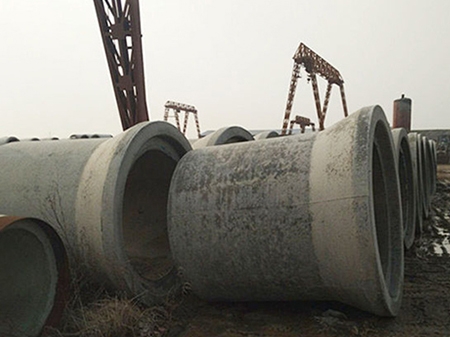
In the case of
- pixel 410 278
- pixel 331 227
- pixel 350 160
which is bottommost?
pixel 410 278

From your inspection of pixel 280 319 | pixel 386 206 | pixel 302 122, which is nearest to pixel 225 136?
pixel 386 206

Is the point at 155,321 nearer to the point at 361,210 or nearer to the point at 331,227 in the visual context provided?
the point at 331,227

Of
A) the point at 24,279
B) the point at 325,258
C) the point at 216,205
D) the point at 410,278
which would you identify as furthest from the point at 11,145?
the point at 410,278

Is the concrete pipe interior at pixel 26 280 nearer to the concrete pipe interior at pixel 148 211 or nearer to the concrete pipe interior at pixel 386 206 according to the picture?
the concrete pipe interior at pixel 148 211

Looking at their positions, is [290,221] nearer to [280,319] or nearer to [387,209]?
Answer: [280,319]

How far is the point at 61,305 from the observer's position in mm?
3148

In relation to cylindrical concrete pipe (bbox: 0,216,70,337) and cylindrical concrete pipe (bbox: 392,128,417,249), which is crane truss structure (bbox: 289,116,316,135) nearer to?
cylindrical concrete pipe (bbox: 392,128,417,249)

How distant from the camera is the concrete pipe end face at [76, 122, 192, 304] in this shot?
3.38 meters

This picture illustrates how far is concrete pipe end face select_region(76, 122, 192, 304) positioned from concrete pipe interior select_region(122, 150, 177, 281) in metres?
0.01

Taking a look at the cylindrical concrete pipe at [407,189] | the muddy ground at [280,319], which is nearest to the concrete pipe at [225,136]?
the cylindrical concrete pipe at [407,189]

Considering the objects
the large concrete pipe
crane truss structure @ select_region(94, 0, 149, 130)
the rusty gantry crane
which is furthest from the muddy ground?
the rusty gantry crane

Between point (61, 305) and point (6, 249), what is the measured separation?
678 mm

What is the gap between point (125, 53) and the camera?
11.0m

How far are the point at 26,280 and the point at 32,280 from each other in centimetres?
8
